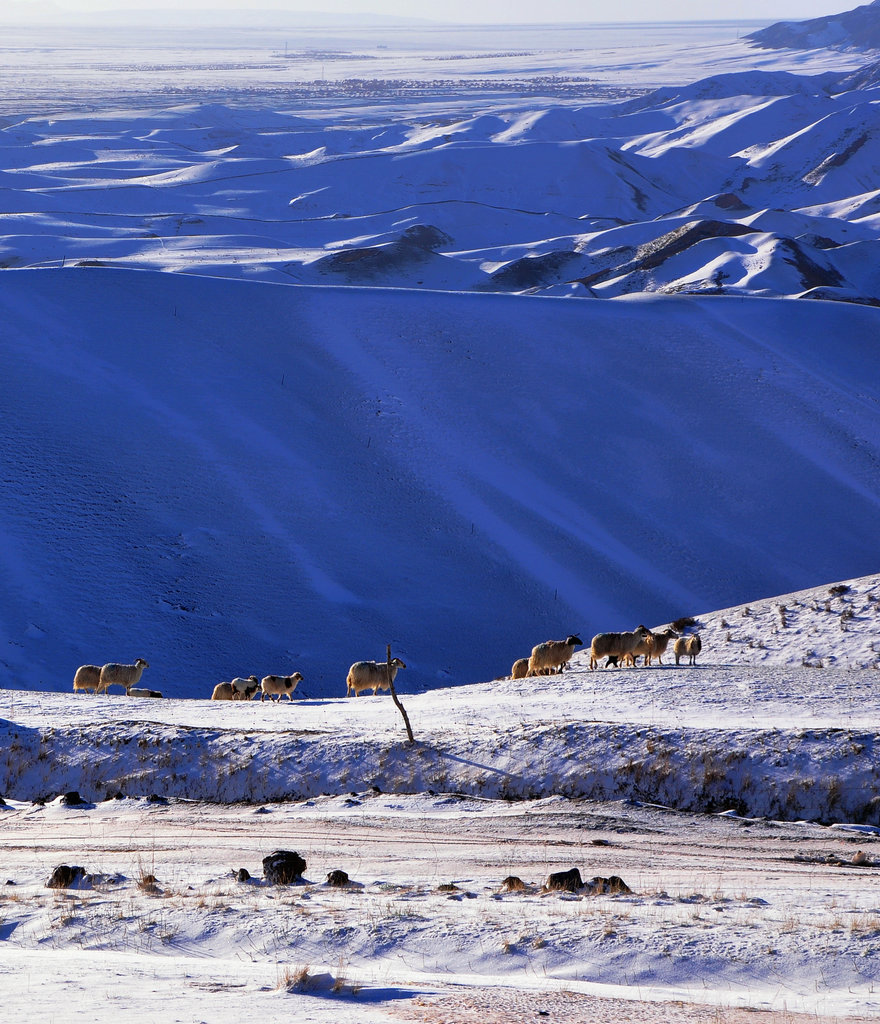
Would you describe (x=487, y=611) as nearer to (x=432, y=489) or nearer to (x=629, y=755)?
(x=432, y=489)

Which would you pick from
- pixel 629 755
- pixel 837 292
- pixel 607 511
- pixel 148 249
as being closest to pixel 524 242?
pixel 148 249

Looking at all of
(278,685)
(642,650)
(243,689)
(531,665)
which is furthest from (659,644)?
(243,689)

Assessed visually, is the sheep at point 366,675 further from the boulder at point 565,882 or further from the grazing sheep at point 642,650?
the boulder at point 565,882

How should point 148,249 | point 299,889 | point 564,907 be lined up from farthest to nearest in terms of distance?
point 148,249 → point 299,889 → point 564,907

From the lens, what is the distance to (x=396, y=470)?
3662 cm

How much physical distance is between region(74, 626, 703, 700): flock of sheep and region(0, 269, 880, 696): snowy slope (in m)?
3.69

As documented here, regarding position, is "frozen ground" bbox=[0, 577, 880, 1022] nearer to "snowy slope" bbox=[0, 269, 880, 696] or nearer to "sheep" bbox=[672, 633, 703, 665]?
"sheep" bbox=[672, 633, 703, 665]

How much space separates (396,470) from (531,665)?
16.6m

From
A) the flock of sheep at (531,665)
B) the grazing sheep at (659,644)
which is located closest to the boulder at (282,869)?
the flock of sheep at (531,665)

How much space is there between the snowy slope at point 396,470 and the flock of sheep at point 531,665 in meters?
3.69

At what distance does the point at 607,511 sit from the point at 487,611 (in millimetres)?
7304

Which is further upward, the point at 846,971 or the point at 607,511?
the point at 607,511

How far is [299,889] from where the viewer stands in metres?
9.95

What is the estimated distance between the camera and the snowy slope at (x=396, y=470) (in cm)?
2891
